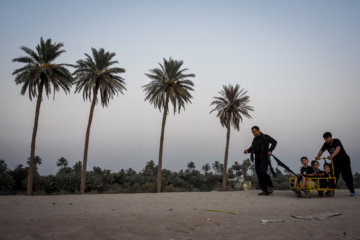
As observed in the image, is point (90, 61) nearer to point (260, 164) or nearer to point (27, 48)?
point (27, 48)

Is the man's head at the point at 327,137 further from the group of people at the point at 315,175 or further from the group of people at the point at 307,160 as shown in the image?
the group of people at the point at 315,175

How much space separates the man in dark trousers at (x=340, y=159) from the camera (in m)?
8.30

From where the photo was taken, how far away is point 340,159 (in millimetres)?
8375

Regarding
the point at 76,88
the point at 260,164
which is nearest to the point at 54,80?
the point at 76,88

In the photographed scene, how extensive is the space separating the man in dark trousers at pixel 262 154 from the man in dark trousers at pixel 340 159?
178 centimetres

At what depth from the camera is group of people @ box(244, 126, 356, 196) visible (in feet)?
27.4

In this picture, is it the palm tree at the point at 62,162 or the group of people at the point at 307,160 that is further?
the palm tree at the point at 62,162

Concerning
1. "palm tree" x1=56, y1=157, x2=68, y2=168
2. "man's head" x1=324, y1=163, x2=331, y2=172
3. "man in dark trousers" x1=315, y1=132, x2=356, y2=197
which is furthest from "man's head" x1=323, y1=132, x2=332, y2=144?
"palm tree" x1=56, y1=157, x2=68, y2=168

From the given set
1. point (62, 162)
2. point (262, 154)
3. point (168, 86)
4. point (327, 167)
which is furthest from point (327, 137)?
point (62, 162)

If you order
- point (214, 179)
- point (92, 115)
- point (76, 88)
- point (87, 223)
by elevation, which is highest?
point (76, 88)

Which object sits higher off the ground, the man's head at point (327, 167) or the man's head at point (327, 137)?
the man's head at point (327, 137)

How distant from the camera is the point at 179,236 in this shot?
136 inches

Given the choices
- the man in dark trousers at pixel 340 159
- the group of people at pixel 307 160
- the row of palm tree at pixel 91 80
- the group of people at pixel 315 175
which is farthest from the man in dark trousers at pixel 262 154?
the row of palm tree at pixel 91 80

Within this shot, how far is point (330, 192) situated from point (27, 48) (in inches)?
973
